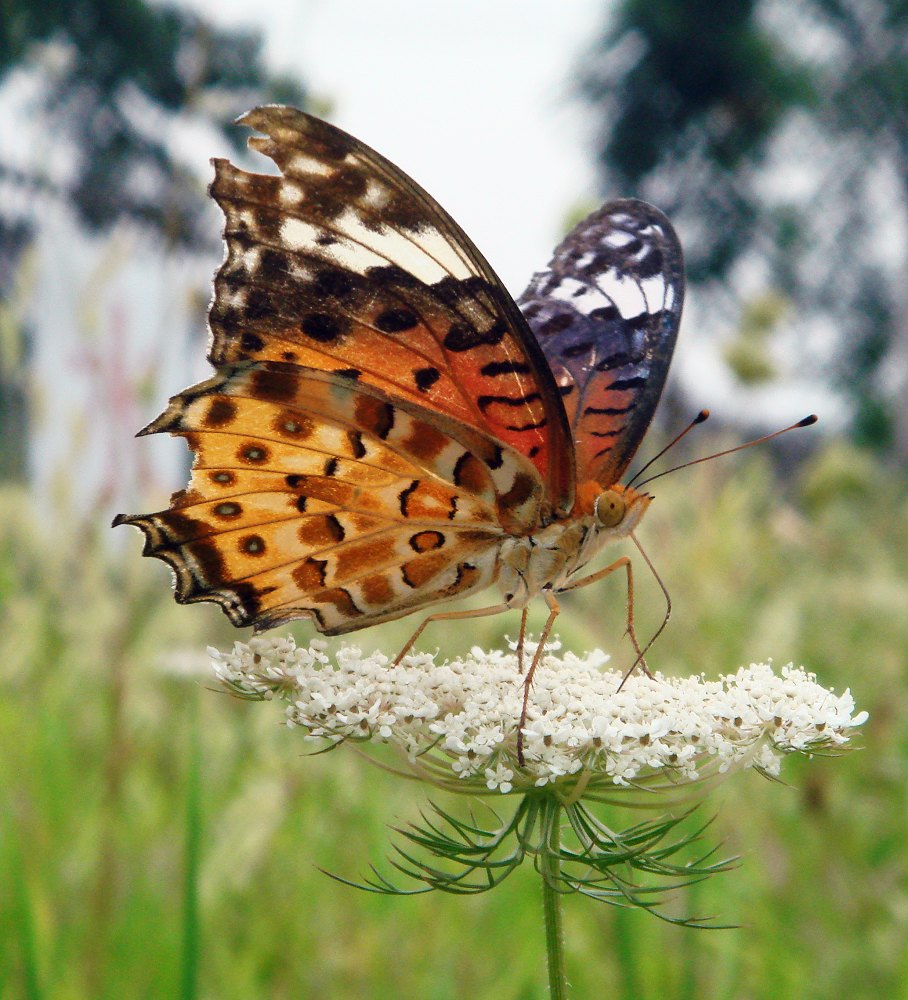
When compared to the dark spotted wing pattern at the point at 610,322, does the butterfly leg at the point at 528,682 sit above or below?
below

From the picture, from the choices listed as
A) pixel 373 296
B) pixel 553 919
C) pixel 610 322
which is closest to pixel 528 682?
pixel 553 919

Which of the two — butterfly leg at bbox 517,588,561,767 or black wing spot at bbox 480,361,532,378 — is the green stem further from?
black wing spot at bbox 480,361,532,378

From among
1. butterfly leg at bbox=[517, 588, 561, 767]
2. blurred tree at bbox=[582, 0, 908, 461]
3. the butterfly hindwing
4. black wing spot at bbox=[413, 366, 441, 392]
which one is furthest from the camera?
blurred tree at bbox=[582, 0, 908, 461]

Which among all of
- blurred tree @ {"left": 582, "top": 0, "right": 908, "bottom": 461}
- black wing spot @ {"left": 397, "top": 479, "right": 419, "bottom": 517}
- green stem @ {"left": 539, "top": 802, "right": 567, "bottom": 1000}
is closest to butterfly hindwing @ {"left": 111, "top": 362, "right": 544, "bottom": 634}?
black wing spot @ {"left": 397, "top": 479, "right": 419, "bottom": 517}

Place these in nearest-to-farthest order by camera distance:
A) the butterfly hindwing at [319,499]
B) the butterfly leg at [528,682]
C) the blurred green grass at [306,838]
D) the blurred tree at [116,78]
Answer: the butterfly leg at [528,682] < the butterfly hindwing at [319,499] < the blurred green grass at [306,838] < the blurred tree at [116,78]

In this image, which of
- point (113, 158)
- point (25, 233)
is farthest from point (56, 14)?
point (25, 233)

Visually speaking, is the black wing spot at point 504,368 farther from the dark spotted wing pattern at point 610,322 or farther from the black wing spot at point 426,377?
the dark spotted wing pattern at point 610,322

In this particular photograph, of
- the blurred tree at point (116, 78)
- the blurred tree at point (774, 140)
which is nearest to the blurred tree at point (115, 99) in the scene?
the blurred tree at point (116, 78)
